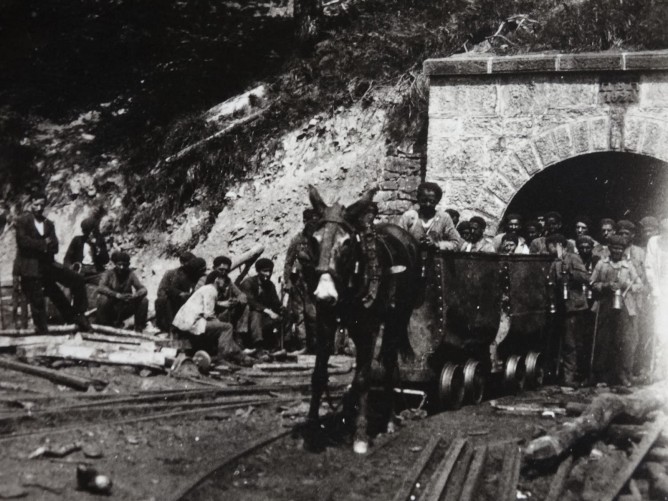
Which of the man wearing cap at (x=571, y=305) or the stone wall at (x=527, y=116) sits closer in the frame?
the man wearing cap at (x=571, y=305)

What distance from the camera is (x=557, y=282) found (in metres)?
10.3

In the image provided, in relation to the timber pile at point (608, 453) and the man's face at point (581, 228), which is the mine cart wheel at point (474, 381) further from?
the man's face at point (581, 228)

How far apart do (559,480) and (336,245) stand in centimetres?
236

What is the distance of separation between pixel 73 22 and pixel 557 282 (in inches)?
630

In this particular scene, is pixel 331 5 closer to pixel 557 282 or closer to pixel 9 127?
pixel 9 127

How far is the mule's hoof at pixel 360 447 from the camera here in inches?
261

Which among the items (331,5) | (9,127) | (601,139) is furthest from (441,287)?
(9,127)

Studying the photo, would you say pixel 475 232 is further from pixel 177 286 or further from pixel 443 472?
pixel 443 472

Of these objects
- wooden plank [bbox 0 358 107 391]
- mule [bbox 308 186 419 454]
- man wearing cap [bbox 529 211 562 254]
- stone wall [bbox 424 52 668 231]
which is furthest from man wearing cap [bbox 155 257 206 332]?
mule [bbox 308 186 419 454]

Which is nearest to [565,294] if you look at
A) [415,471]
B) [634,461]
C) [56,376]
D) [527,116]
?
[527,116]

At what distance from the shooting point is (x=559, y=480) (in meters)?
5.79

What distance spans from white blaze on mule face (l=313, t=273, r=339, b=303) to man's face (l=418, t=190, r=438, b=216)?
2759 millimetres

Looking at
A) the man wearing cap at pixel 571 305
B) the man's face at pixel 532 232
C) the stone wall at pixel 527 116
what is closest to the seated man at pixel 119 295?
the stone wall at pixel 527 116

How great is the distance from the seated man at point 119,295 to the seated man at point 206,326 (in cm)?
209
